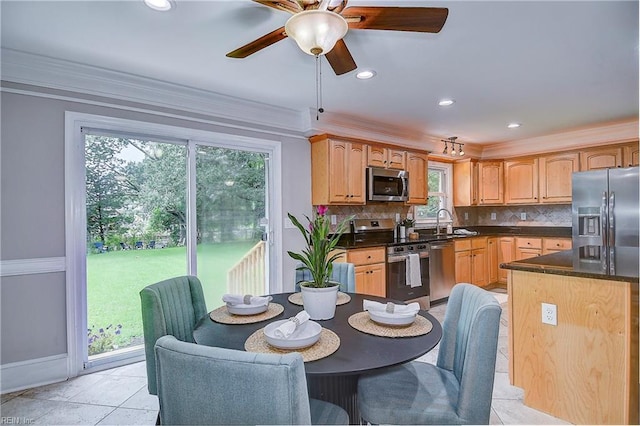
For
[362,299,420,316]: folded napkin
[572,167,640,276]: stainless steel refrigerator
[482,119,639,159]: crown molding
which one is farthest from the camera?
[482,119,639,159]: crown molding

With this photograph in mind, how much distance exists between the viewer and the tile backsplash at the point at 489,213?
184 inches

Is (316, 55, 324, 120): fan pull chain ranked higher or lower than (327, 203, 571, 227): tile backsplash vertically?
higher

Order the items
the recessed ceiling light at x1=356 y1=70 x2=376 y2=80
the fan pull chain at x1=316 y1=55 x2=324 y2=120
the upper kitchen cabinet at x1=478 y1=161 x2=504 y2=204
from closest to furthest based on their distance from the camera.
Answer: the fan pull chain at x1=316 y1=55 x2=324 y2=120 < the recessed ceiling light at x1=356 y1=70 x2=376 y2=80 < the upper kitchen cabinet at x1=478 y1=161 x2=504 y2=204

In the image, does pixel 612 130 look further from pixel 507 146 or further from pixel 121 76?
pixel 121 76

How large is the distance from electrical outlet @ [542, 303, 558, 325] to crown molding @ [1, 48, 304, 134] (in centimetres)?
295

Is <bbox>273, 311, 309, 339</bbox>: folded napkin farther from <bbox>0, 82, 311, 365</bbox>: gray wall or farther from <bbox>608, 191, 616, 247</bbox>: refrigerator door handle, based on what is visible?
<bbox>608, 191, 616, 247</bbox>: refrigerator door handle

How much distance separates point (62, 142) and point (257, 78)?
1607mm

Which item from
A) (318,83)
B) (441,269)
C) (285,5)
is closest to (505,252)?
(441,269)

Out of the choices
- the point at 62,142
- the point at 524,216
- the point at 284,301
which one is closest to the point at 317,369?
the point at 284,301

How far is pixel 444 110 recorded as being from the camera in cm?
382

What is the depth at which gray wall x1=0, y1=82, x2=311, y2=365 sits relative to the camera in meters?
2.41

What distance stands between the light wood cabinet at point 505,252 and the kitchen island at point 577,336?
3.17 m

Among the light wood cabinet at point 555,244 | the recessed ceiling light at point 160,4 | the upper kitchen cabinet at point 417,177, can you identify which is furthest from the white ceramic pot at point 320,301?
the light wood cabinet at point 555,244

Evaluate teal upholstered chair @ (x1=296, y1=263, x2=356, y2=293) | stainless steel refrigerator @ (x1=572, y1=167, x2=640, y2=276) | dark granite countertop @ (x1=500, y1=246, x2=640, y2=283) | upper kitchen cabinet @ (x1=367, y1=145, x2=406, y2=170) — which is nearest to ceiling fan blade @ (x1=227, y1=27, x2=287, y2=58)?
teal upholstered chair @ (x1=296, y1=263, x2=356, y2=293)
